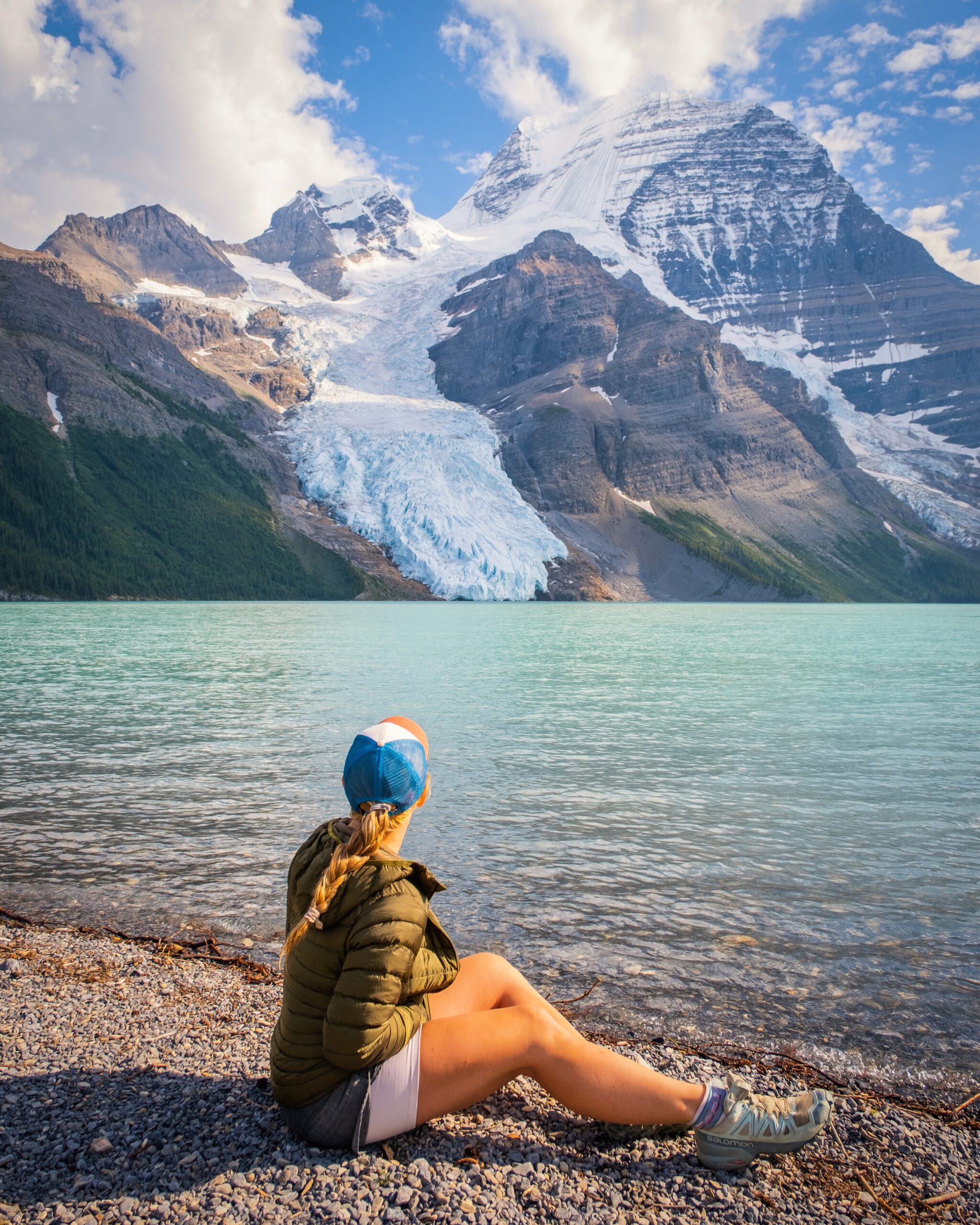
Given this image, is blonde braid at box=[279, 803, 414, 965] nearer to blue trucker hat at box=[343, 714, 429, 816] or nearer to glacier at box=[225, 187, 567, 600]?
blue trucker hat at box=[343, 714, 429, 816]

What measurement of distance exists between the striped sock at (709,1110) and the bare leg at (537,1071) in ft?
0.09

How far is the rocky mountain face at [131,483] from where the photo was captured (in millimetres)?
108875

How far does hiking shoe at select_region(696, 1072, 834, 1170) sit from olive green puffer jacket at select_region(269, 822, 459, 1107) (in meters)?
1.39

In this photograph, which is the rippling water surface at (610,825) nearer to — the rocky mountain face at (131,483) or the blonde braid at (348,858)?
the blonde braid at (348,858)

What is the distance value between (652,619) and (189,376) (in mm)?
120502

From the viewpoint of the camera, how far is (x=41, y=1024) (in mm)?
4957

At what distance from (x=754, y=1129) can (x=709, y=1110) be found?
0.71ft

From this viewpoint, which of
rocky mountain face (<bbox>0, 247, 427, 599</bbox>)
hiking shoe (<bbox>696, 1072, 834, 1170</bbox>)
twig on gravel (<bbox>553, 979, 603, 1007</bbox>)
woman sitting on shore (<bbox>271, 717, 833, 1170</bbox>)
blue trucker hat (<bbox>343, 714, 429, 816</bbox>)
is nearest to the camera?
woman sitting on shore (<bbox>271, 717, 833, 1170</bbox>)

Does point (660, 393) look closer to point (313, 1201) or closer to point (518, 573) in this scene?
point (518, 573)

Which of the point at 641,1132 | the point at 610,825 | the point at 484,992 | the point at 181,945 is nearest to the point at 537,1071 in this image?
the point at 484,992

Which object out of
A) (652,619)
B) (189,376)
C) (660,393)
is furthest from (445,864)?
(660,393)

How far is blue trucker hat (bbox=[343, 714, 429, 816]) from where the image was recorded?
3.54m

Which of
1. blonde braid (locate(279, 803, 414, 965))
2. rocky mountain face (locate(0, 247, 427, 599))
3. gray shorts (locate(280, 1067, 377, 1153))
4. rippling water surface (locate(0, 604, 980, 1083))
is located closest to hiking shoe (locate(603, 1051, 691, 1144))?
gray shorts (locate(280, 1067, 377, 1153))

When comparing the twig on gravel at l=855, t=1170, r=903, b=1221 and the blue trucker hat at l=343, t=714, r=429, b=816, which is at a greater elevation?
the blue trucker hat at l=343, t=714, r=429, b=816
